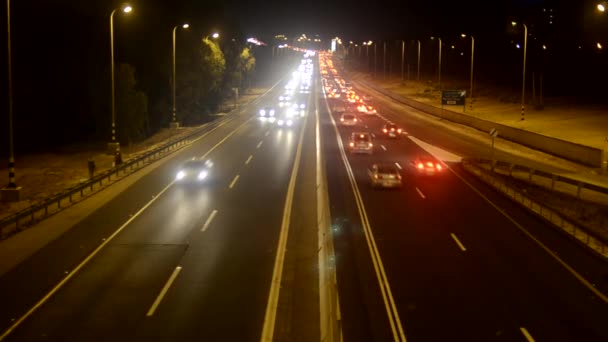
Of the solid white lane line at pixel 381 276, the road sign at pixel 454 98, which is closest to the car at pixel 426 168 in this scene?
the solid white lane line at pixel 381 276

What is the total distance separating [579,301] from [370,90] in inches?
4251

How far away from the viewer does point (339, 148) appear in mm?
48875

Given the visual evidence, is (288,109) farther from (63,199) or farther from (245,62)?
(63,199)

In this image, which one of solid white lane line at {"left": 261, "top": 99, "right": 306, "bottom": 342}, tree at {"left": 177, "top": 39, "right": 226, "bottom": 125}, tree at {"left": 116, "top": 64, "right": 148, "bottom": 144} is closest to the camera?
solid white lane line at {"left": 261, "top": 99, "right": 306, "bottom": 342}

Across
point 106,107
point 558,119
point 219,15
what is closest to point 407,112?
point 558,119

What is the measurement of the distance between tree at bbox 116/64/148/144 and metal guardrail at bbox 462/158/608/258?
96.1 ft

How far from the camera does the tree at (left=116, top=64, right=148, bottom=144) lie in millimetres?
58031

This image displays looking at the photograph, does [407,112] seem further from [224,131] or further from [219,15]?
→ [219,15]

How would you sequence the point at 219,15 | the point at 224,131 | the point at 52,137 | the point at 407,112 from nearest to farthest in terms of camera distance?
the point at 224,131
the point at 52,137
the point at 407,112
the point at 219,15

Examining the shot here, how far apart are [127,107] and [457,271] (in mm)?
43926

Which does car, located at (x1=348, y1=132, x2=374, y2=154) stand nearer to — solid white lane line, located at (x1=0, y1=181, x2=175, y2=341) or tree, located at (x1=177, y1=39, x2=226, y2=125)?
solid white lane line, located at (x1=0, y1=181, x2=175, y2=341)

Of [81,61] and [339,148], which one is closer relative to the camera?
[339,148]

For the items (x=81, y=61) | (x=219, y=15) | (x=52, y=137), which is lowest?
(x=52, y=137)

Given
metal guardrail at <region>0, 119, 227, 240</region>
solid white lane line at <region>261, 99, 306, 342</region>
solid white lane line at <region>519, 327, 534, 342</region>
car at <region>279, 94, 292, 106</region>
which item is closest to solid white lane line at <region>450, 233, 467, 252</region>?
solid white lane line at <region>261, 99, 306, 342</region>
